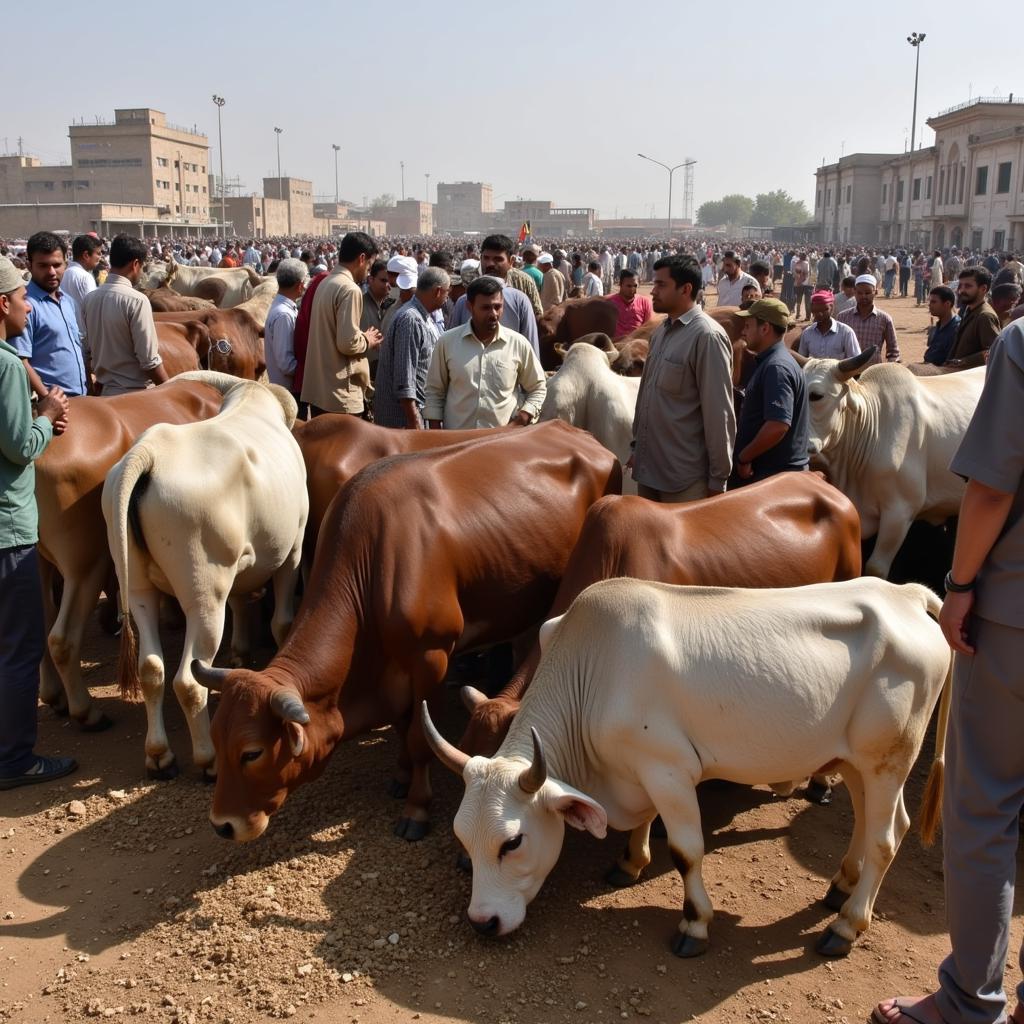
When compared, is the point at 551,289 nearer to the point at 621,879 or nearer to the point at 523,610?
the point at 523,610

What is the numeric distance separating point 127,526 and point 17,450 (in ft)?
1.86

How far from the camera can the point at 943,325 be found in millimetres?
9336

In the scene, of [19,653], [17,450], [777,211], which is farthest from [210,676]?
[777,211]

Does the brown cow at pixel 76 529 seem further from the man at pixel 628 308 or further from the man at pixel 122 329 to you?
the man at pixel 628 308

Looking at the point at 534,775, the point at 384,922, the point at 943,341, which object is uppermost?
the point at 943,341

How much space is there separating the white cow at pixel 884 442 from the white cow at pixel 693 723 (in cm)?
306

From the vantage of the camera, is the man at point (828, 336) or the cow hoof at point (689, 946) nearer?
the cow hoof at point (689, 946)

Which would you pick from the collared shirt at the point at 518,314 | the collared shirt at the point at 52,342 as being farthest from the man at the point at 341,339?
the collared shirt at the point at 52,342

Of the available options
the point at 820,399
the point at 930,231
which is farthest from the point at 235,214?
the point at 820,399

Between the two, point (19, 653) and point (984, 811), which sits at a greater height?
point (984, 811)

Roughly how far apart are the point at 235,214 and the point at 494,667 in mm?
92316

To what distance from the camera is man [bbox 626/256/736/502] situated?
5.31 m

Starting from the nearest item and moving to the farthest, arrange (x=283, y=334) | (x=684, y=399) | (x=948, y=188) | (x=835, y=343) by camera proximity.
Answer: (x=684, y=399), (x=283, y=334), (x=835, y=343), (x=948, y=188)

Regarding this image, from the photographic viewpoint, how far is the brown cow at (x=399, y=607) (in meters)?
3.97
